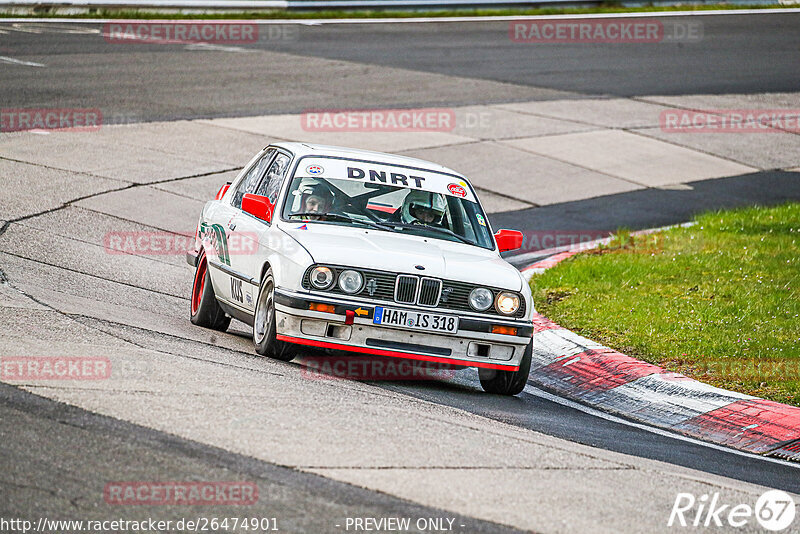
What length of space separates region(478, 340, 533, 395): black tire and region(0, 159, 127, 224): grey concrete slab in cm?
642

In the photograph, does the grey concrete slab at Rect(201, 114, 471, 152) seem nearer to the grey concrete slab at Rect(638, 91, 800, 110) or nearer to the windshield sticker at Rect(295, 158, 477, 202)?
the grey concrete slab at Rect(638, 91, 800, 110)

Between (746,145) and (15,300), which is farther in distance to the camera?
(746,145)

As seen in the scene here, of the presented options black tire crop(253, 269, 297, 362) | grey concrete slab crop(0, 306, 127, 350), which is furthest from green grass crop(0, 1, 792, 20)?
black tire crop(253, 269, 297, 362)

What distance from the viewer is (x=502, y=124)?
21.5 meters

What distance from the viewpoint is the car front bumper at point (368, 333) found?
811 cm

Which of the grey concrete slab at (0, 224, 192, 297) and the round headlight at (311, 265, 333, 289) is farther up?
the round headlight at (311, 265, 333, 289)

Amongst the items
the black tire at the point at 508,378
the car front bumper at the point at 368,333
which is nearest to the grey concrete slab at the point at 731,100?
the black tire at the point at 508,378

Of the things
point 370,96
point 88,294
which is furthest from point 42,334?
point 370,96

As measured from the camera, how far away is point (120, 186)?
50.9 ft

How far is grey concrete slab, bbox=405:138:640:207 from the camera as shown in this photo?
17.5 meters

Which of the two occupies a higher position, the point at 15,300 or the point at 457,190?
the point at 457,190

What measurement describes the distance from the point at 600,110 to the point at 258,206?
1528cm

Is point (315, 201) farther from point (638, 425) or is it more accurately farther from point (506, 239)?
point (638, 425)

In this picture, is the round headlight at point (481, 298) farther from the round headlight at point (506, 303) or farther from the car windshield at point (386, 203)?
the car windshield at point (386, 203)
